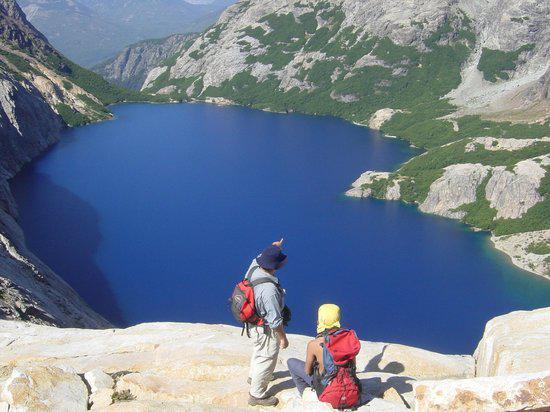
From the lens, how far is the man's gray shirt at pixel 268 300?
1221 cm

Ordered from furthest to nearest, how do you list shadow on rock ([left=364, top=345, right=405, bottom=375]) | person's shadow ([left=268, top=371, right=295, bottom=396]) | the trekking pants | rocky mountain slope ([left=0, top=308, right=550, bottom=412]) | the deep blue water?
the deep blue water, shadow on rock ([left=364, top=345, right=405, bottom=375]), person's shadow ([left=268, top=371, right=295, bottom=396]), the trekking pants, rocky mountain slope ([left=0, top=308, right=550, bottom=412])

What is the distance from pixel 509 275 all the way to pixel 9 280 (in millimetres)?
59624

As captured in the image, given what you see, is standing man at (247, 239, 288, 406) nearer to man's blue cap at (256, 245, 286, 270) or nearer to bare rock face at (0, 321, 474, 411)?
man's blue cap at (256, 245, 286, 270)

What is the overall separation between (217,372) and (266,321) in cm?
406

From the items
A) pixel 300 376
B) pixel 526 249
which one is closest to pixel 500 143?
pixel 526 249

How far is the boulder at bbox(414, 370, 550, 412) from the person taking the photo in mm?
10727

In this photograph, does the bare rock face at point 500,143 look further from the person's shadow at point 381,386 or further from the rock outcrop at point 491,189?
the person's shadow at point 381,386

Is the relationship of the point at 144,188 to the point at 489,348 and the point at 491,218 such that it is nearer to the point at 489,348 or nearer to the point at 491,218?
the point at 491,218

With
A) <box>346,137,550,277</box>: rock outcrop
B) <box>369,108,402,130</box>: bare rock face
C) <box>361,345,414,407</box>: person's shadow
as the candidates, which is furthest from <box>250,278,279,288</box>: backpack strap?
<box>369,108,402,130</box>: bare rock face

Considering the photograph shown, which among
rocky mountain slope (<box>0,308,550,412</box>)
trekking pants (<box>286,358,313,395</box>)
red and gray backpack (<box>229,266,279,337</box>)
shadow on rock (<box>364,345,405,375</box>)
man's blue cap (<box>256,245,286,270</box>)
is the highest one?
man's blue cap (<box>256,245,286,270</box>)

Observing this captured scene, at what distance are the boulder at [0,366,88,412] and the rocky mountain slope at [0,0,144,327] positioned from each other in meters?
19.2

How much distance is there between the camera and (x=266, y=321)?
41.0ft

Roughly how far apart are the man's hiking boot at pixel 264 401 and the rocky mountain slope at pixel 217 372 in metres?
0.22

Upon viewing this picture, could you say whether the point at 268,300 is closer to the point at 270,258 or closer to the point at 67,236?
the point at 270,258
